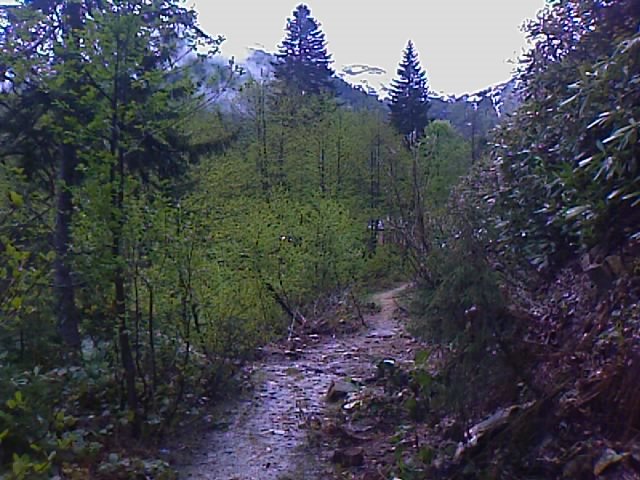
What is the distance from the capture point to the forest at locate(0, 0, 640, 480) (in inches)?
129

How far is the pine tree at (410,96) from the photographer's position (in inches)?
1085

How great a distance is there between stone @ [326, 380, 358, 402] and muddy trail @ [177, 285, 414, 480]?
123 mm

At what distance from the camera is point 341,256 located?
14.0 m

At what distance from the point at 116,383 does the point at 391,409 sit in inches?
98.1

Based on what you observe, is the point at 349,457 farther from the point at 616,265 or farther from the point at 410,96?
the point at 410,96

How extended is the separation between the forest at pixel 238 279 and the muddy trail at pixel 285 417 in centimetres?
17

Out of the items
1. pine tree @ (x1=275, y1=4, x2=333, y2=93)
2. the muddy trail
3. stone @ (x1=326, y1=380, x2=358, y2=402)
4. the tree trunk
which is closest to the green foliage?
the muddy trail

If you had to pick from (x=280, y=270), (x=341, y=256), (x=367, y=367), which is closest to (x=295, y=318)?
(x=280, y=270)

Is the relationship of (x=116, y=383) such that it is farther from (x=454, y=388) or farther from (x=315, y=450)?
(x=454, y=388)

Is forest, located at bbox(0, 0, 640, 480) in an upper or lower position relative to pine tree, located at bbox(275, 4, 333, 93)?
lower

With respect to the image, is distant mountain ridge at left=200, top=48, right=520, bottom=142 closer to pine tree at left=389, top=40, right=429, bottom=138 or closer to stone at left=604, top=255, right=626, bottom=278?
pine tree at left=389, top=40, right=429, bottom=138

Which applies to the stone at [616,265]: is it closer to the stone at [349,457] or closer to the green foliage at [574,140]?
the green foliage at [574,140]

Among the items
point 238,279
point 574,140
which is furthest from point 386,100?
point 574,140

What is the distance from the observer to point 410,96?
93.1ft
